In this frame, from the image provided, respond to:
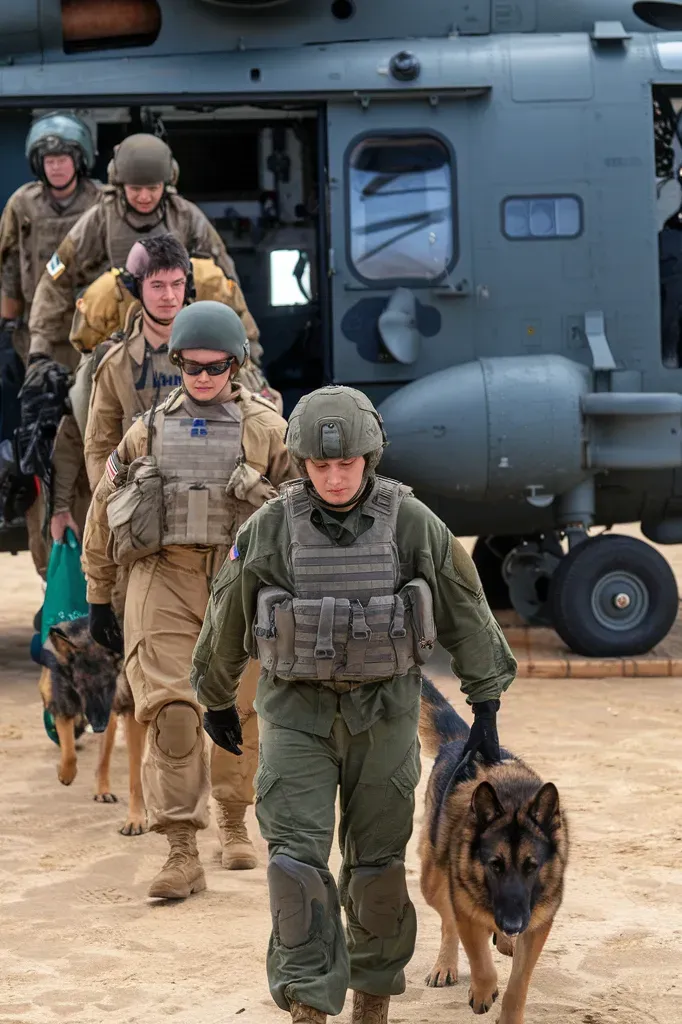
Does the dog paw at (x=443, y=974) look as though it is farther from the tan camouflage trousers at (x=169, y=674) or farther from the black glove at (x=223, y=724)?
the tan camouflage trousers at (x=169, y=674)

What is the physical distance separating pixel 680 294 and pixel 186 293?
440 cm

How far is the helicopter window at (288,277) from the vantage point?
1066 centimetres

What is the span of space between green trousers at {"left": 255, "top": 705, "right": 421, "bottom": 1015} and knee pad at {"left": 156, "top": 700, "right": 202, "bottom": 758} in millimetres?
1261

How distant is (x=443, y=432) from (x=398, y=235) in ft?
3.87

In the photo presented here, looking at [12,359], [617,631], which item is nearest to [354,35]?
[12,359]

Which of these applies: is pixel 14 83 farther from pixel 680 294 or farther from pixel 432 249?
pixel 680 294

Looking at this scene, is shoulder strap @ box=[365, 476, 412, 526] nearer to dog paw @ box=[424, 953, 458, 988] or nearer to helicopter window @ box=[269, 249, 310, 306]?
dog paw @ box=[424, 953, 458, 988]

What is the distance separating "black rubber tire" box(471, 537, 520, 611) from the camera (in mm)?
11000

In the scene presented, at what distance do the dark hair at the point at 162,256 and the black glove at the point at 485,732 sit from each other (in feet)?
7.60

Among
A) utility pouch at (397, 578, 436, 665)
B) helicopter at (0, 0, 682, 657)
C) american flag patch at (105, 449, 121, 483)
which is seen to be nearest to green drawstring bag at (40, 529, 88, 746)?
american flag patch at (105, 449, 121, 483)

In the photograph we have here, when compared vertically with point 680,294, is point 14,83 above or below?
above

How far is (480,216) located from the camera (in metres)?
9.38

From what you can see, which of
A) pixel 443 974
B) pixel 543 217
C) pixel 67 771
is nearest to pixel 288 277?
pixel 543 217

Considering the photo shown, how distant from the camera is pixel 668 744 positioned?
776 centimetres
